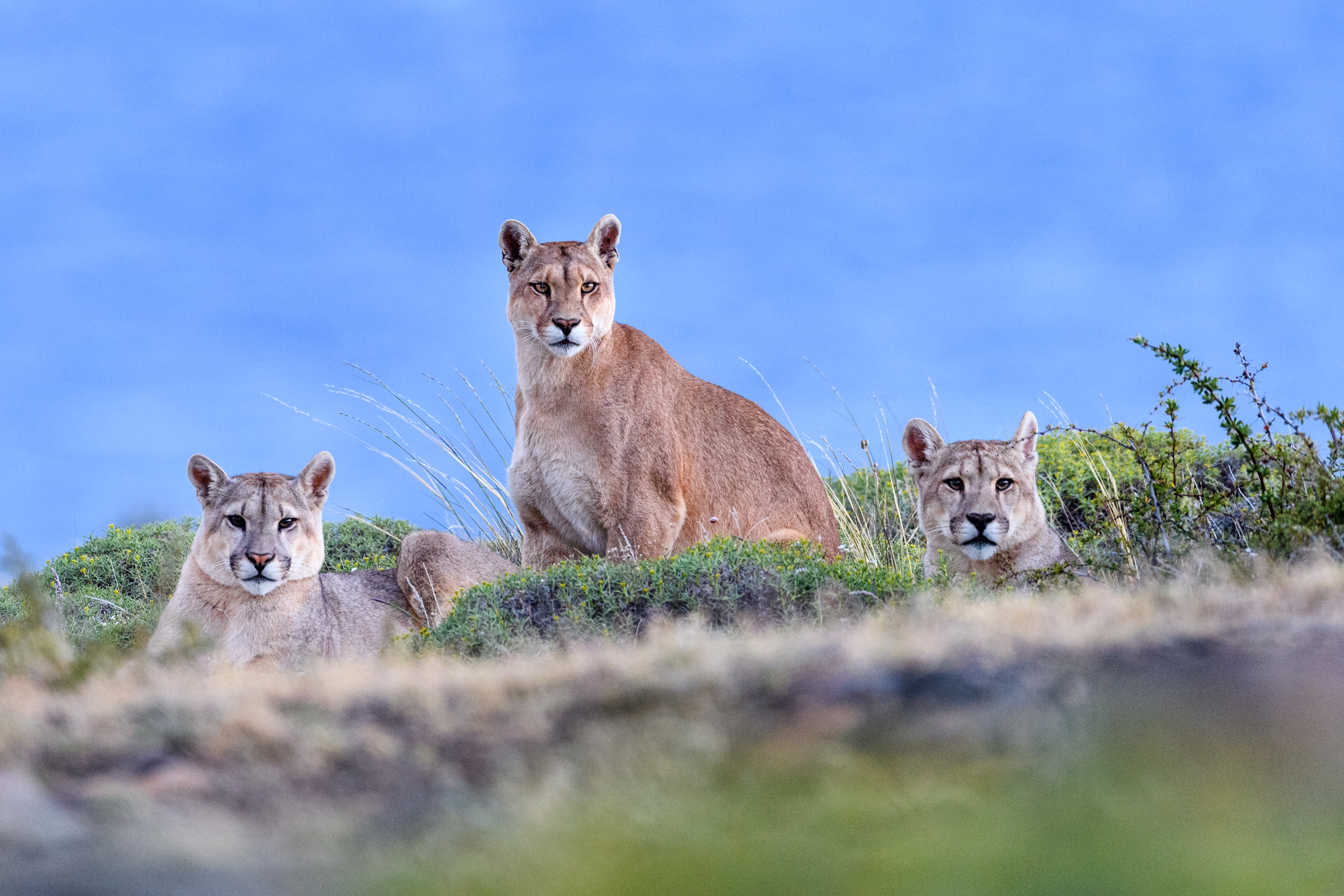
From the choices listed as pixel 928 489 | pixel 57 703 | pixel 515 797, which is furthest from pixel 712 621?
pixel 515 797

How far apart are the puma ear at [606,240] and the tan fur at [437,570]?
8.70 ft

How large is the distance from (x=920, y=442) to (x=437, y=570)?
398 cm

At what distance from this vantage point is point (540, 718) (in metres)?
3.52

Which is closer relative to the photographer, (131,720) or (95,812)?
→ (95,812)

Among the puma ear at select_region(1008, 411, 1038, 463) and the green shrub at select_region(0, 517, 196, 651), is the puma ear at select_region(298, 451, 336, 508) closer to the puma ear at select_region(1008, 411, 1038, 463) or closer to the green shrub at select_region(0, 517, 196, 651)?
the green shrub at select_region(0, 517, 196, 651)

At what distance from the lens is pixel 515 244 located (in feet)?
31.7

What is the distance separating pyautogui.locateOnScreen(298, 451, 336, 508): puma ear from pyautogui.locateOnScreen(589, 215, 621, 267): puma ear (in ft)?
8.90

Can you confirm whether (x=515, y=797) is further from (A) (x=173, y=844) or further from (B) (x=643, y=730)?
(A) (x=173, y=844)

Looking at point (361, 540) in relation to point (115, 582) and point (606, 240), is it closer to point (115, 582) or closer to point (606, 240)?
point (115, 582)

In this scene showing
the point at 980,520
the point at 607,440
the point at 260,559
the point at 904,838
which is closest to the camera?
the point at 904,838

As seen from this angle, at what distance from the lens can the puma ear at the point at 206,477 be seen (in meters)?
7.98

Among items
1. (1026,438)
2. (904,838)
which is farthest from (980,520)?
(904,838)

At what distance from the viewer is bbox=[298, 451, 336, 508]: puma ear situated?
8.23 m

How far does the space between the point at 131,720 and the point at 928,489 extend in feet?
17.6
